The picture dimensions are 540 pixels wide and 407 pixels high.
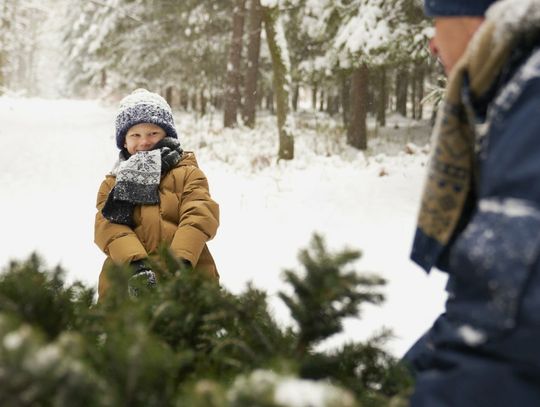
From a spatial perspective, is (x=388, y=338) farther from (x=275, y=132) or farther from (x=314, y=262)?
(x=275, y=132)

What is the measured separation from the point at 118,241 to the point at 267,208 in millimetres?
5637

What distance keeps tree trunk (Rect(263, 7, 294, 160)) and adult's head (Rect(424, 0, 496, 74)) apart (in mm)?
10213

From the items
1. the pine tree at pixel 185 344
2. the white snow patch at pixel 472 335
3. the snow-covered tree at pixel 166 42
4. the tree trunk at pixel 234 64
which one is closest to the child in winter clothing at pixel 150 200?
the pine tree at pixel 185 344

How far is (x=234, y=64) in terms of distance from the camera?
16016mm

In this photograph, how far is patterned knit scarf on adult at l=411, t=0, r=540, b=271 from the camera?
1026 millimetres

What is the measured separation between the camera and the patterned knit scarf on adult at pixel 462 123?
1.03 m

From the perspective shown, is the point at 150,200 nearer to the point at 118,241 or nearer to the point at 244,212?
the point at 118,241

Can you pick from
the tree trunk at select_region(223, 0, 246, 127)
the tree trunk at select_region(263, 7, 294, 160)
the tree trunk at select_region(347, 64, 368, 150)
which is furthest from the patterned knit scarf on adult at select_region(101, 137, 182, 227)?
the tree trunk at select_region(223, 0, 246, 127)

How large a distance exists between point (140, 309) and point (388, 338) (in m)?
0.65

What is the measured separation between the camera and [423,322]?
4699 mm

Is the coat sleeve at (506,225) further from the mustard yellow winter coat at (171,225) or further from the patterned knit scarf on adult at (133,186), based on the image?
the patterned knit scarf on adult at (133,186)

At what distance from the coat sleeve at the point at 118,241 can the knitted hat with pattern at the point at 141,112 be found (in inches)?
23.3

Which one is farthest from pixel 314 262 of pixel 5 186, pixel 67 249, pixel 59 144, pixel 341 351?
pixel 59 144

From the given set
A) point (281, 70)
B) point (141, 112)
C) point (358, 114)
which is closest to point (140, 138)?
point (141, 112)
